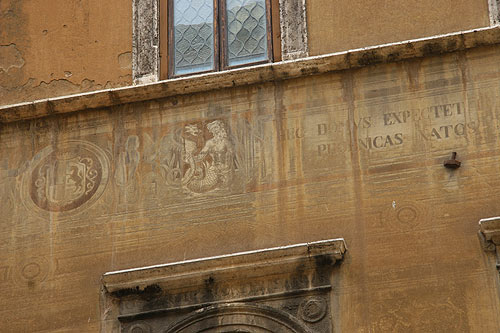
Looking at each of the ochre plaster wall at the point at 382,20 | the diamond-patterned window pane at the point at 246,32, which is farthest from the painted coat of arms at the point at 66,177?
the ochre plaster wall at the point at 382,20

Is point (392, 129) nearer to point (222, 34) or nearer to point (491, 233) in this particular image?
point (491, 233)

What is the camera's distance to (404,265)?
9.70m

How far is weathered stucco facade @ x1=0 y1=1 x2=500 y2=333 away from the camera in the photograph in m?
9.72

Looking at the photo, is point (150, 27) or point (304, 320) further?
point (150, 27)

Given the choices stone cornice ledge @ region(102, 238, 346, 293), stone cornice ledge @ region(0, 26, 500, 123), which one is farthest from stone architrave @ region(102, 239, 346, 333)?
stone cornice ledge @ region(0, 26, 500, 123)

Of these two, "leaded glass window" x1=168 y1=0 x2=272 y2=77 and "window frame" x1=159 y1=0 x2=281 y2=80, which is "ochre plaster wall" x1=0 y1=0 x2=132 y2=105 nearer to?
"window frame" x1=159 y1=0 x2=281 y2=80

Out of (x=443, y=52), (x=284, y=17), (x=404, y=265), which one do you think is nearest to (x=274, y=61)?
(x=284, y=17)

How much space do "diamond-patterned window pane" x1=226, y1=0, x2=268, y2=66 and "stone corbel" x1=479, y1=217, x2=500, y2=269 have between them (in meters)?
2.23

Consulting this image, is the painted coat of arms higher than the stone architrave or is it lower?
higher

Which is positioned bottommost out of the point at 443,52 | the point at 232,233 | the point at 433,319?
the point at 433,319

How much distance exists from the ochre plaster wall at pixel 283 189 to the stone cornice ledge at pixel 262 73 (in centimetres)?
6

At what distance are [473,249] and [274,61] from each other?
2166 mm

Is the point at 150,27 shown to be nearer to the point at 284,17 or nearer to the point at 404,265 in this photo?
the point at 284,17

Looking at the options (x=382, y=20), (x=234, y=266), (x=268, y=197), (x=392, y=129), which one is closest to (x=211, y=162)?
(x=268, y=197)
